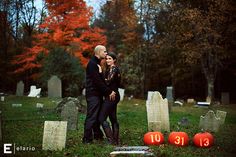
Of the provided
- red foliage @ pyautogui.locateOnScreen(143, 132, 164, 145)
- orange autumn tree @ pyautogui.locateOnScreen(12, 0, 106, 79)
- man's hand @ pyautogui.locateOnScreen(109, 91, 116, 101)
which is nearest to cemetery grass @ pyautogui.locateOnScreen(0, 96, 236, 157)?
red foliage @ pyautogui.locateOnScreen(143, 132, 164, 145)

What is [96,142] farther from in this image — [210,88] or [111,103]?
[210,88]

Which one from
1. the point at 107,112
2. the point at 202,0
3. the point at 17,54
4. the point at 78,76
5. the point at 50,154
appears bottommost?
the point at 50,154

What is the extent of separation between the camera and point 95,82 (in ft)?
24.1

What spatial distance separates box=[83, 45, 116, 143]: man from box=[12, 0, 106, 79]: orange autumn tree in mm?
14244

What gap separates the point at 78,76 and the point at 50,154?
16.7m

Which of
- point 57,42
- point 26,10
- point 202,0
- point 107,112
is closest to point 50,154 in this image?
point 107,112

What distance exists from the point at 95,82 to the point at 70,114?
227cm

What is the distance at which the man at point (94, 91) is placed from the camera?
735 cm

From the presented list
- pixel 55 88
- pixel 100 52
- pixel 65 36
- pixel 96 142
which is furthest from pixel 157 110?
pixel 65 36

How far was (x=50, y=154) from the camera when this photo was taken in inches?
251

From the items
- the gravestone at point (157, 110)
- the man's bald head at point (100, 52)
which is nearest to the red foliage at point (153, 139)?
the man's bald head at point (100, 52)

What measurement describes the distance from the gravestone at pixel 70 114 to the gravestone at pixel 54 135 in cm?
252

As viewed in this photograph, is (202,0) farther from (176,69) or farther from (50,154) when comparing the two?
(50,154)

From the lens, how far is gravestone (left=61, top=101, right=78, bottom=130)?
935 centimetres
